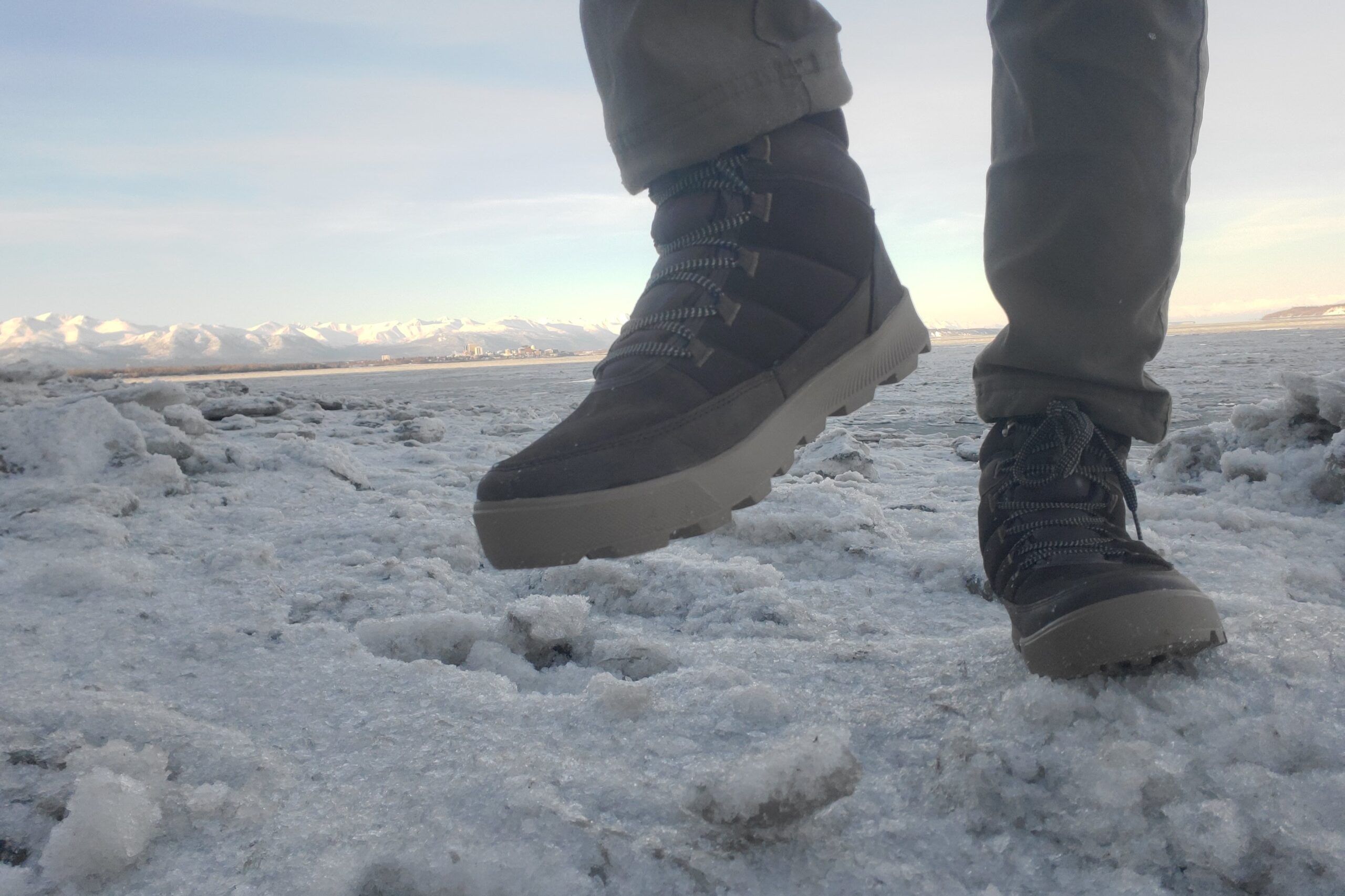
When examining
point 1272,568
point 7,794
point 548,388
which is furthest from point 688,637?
point 548,388

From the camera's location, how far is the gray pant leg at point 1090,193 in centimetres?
96

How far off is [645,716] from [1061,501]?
57cm

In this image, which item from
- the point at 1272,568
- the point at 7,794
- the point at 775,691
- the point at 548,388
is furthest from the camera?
the point at 548,388

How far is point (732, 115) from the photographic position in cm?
→ 105

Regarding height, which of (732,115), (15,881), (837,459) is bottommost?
(15,881)

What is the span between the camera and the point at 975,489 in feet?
7.16

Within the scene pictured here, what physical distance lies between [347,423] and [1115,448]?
3.92m

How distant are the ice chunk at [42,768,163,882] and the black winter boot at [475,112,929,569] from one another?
40 centimetres

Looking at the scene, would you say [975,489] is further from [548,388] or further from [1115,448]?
[548,388]

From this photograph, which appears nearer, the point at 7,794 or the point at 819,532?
the point at 7,794

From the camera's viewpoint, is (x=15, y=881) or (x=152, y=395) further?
(x=152, y=395)

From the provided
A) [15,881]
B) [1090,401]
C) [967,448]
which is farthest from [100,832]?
[967,448]

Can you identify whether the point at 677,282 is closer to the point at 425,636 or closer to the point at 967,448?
the point at 425,636

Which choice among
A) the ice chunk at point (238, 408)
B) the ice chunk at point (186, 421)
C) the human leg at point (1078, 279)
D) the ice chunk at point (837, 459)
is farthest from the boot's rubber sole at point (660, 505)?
the ice chunk at point (238, 408)
